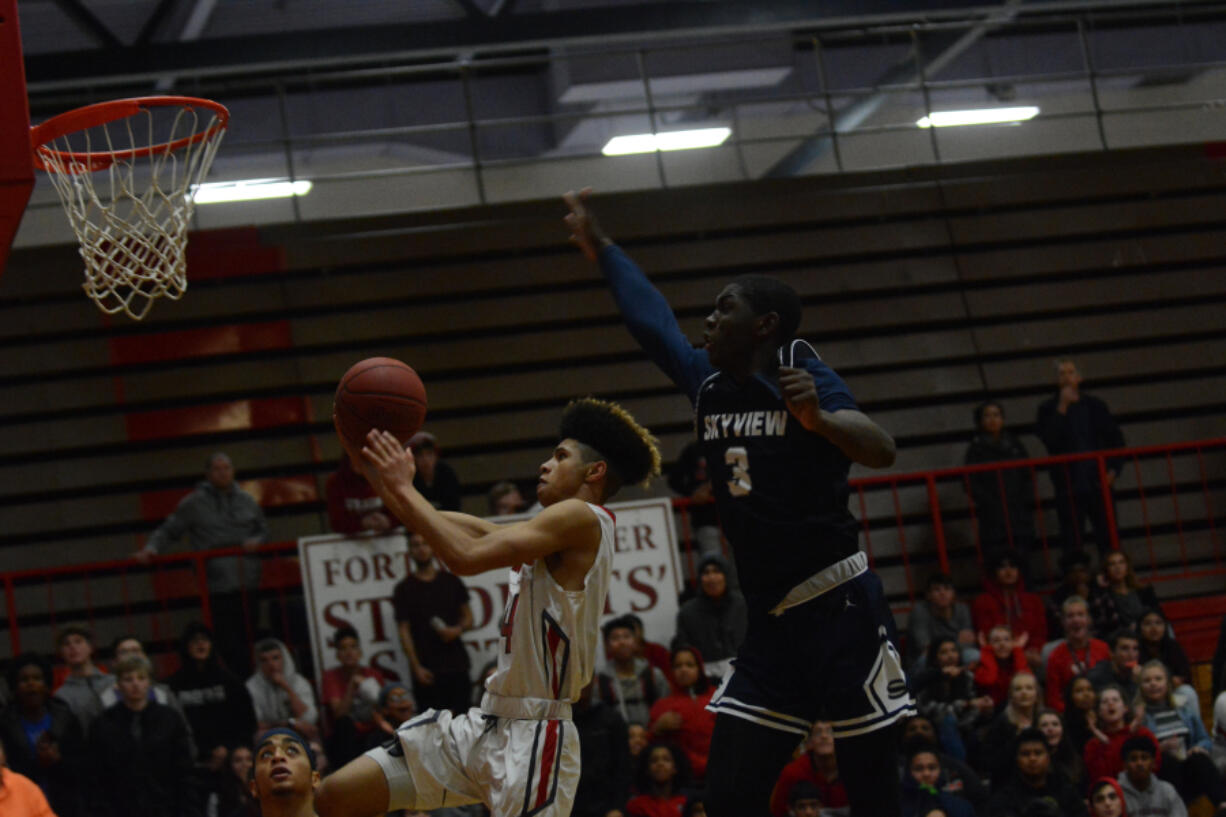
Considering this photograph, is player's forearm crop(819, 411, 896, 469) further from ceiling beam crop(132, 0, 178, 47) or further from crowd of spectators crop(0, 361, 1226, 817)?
ceiling beam crop(132, 0, 178, 47)

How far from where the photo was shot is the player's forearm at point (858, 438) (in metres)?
4.26

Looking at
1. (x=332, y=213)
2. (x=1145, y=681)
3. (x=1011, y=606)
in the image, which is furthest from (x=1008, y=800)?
(x=332, y=213)

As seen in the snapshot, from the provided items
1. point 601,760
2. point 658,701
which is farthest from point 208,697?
point 658,701

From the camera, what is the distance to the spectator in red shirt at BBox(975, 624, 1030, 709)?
9.41 metres

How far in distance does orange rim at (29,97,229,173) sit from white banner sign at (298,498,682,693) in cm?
319

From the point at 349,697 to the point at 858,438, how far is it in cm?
552

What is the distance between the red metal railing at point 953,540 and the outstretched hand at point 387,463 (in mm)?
6078

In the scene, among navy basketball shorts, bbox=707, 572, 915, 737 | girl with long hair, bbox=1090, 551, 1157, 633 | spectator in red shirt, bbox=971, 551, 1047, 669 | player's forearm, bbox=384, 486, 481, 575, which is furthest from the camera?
spectator in red shirt, bbox=971, 551, 1047, 669

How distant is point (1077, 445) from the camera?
11688 millimetres

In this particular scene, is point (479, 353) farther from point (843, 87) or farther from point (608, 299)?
point (843, 87)

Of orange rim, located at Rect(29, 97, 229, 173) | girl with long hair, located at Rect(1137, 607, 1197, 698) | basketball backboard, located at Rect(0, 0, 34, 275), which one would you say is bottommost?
girl with long hair, located at Rect(1137, 607, 1197, 698)

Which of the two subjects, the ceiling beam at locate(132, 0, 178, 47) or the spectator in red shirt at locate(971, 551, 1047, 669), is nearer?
the spectator in red shirt at locate(971, 551, 1047, 669)

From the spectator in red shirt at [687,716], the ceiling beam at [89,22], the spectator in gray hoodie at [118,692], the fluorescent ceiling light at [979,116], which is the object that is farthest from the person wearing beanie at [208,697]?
the fluorescent ceiling light at [979,116]

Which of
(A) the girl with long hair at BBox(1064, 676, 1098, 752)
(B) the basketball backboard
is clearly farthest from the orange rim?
(A) the girl with long hair at BBox(1064, 676, 1098, 752)
